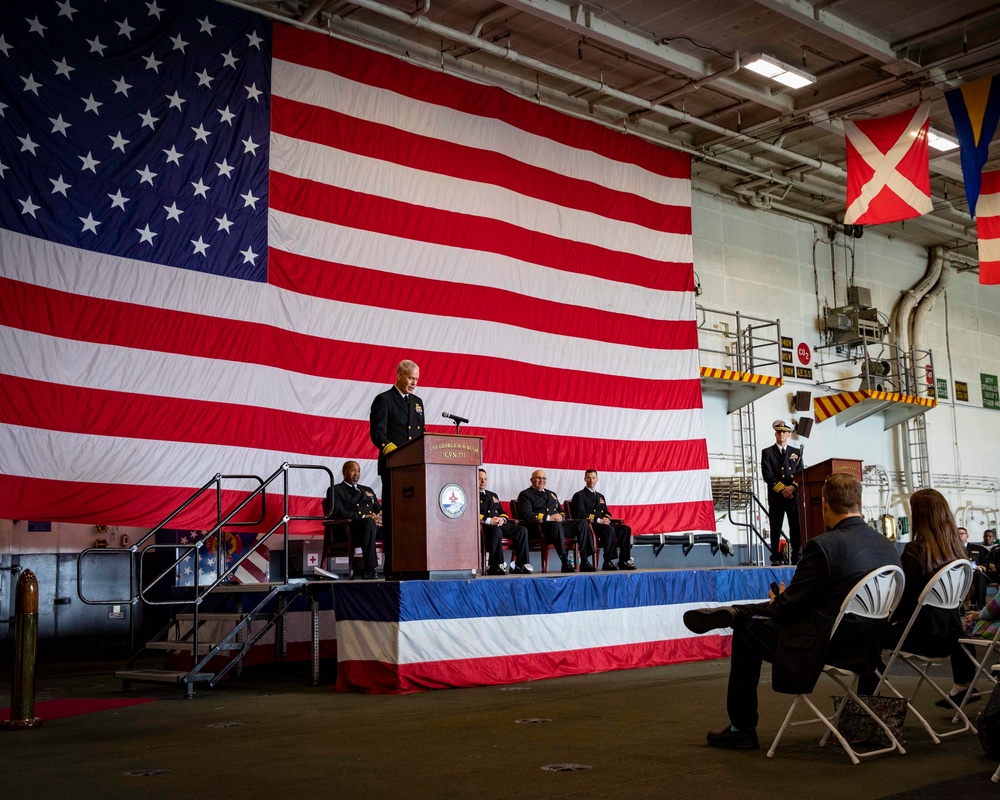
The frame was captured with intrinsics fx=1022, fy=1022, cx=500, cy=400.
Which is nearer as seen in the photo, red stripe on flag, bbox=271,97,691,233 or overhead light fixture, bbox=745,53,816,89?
red stripe on flag, bbox=271,97,691,233

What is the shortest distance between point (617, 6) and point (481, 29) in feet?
4.47

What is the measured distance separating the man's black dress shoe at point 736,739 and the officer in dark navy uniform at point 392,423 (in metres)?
3.00

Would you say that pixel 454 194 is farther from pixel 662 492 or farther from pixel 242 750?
pixel 242 750

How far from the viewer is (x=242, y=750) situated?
421cm

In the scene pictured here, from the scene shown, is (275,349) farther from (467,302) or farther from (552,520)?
(552,520)

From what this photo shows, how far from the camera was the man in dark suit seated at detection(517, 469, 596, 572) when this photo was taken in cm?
905

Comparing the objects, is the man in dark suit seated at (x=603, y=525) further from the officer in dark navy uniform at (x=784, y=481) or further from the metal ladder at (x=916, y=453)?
the metal ladder at (x=916, y=453)

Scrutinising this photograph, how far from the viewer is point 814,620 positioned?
368 centimetres

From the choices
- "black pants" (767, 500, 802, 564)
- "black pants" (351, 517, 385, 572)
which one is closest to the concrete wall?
"black pants" (767, 500, 802, 564)

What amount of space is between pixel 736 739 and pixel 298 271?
591 cm

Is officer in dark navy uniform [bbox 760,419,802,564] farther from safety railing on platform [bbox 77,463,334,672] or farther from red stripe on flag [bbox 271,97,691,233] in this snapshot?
safety railing on platform [bbox 77,463,334,672]

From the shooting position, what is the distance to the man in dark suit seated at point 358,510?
24.6ft

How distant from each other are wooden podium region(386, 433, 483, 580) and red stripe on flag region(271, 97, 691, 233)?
376 cm

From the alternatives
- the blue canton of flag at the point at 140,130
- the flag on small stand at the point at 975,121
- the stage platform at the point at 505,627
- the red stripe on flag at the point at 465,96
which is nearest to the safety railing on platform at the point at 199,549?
the stage platform at the point at 505,627
